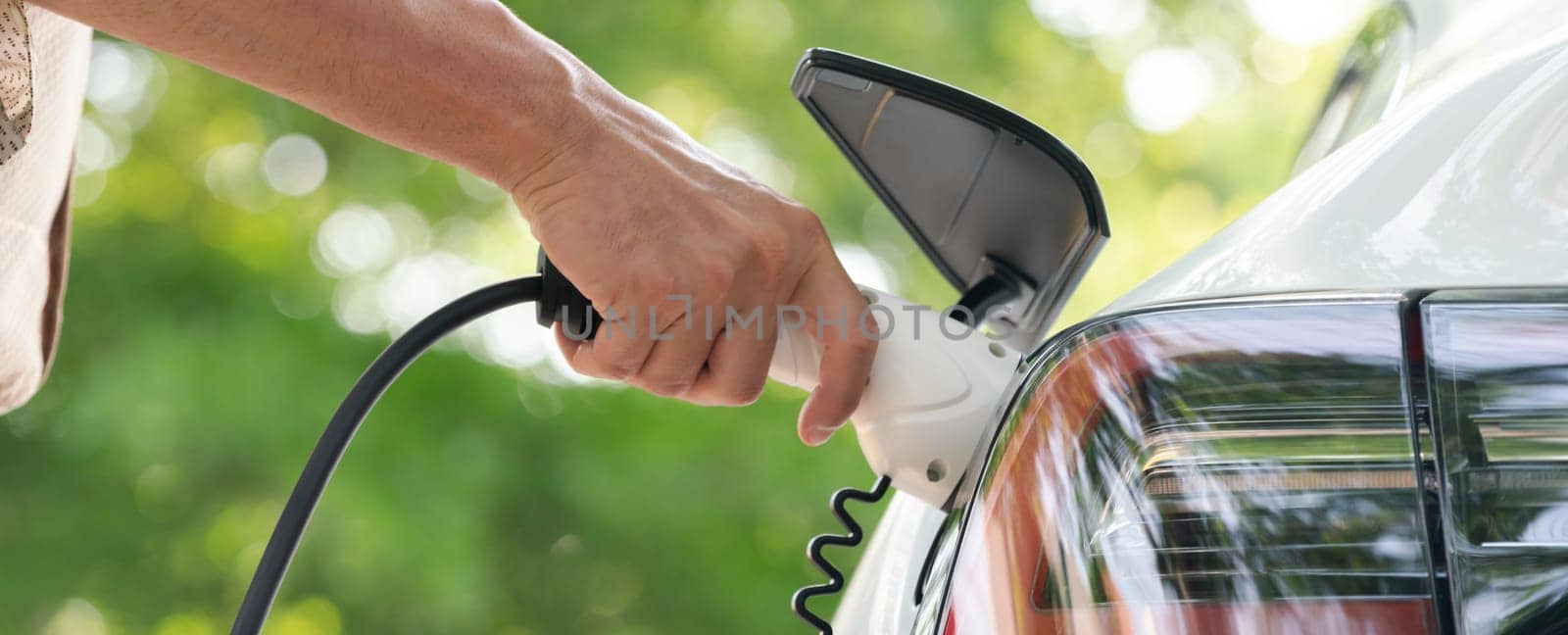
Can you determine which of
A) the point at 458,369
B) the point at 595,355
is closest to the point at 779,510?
the point at 458,369

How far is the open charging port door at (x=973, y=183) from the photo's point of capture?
1094 millimetres

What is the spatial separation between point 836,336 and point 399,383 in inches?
122

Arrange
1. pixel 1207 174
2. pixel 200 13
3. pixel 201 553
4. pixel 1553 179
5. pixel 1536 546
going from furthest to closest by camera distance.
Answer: pixel 1207 174 < pixel 201 553 < pixel 200 13 < pixel 1553 179 < pixel 1536 546

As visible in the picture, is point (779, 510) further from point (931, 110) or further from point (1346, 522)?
point (1346, 522)

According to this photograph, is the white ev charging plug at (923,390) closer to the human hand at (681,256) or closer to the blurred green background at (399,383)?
the human hand at (681,256)

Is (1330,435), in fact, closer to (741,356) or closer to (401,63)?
(741,356)

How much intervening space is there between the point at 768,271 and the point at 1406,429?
21.7 inches

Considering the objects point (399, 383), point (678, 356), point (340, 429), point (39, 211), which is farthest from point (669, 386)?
point (399, 383)

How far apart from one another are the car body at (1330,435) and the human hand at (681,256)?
1.06 feet

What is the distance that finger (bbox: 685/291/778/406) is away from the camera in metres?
1.10

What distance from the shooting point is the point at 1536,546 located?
2.02 feet

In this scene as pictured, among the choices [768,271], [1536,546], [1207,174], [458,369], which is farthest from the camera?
[1207,174]

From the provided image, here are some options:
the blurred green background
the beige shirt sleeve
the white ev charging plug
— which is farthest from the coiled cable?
the blurred green background

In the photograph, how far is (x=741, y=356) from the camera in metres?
1.11
